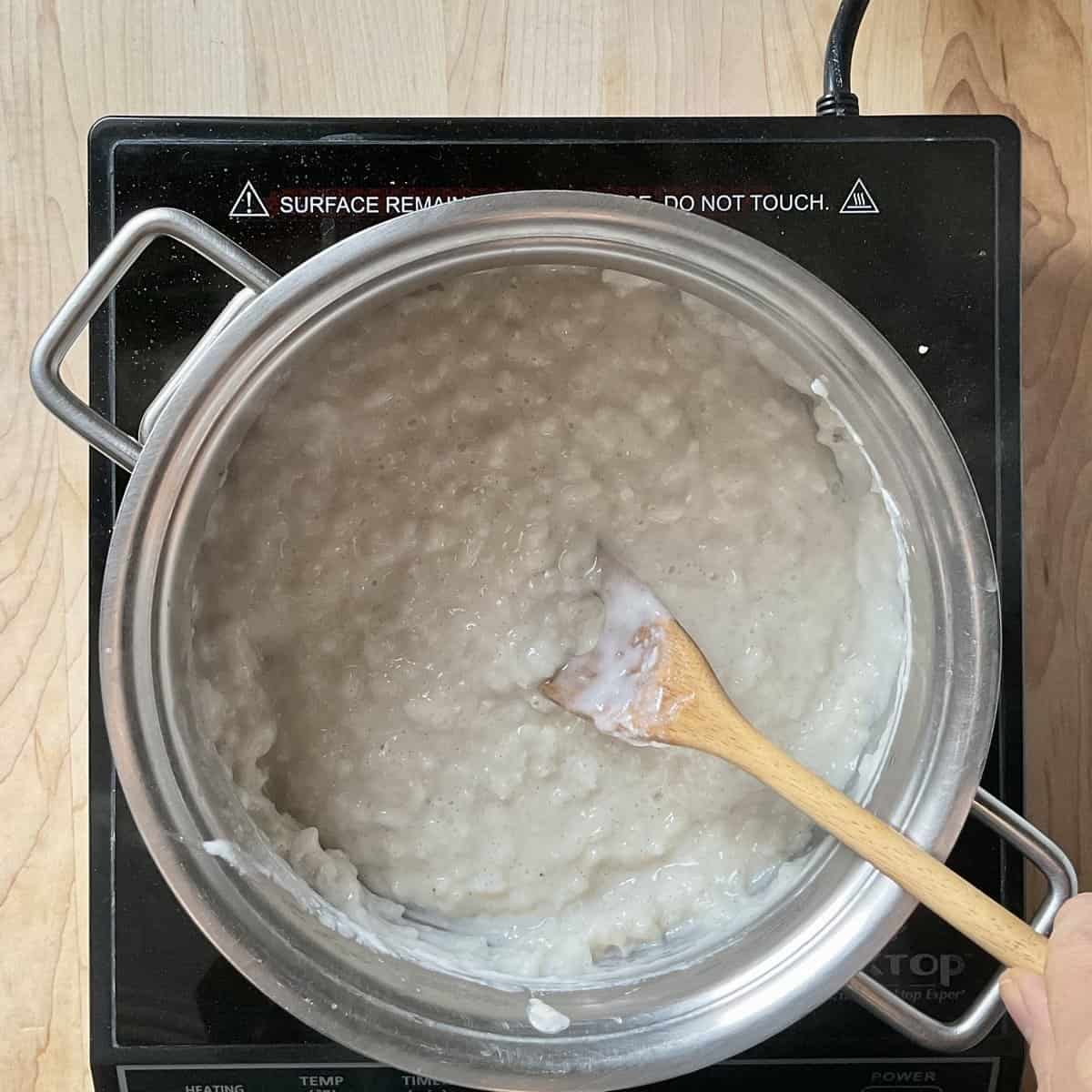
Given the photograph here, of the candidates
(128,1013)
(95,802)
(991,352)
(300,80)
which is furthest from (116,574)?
(991,352)

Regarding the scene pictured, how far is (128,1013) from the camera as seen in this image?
0.79 m

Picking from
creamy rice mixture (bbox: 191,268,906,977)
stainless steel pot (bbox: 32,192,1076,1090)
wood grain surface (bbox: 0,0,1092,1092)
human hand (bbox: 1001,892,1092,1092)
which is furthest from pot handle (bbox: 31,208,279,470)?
human hand (bbox: 1001,892,1092,1092)

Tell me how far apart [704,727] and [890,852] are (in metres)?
0.13

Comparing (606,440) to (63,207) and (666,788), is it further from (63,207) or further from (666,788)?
(63,207)

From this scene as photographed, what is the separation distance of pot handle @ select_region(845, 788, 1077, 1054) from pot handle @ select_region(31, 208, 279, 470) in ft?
1.75

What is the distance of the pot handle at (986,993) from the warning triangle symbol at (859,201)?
15.5 inches

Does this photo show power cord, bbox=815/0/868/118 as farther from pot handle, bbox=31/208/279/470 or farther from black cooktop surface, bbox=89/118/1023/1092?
pot handle, bbox=31/208/279/470

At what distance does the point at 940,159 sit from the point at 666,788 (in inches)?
18.6

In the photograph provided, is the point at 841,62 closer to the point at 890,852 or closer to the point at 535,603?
the point at 535,603

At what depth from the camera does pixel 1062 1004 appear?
1.67 feet

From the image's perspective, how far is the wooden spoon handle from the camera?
0.61 metres

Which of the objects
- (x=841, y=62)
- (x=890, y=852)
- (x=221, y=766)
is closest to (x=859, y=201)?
(x=841, y=62)

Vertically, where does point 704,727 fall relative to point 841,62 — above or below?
below

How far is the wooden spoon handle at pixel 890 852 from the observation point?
1.99 ft
